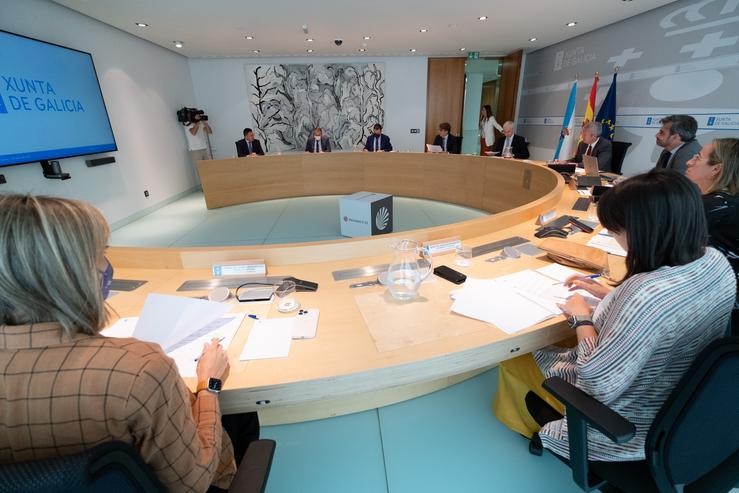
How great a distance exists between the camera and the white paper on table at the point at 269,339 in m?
1.01

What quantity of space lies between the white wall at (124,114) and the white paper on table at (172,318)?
3.04 metres

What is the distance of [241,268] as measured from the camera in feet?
4.97

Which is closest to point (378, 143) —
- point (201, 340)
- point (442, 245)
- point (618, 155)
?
point (618, 155)

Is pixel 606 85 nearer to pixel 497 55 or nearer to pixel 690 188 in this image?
pixel 497 55

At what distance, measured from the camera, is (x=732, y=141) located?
179 cm

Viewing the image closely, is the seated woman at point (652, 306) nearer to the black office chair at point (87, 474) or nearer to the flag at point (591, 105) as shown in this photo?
the black office chair at point (87, 474)

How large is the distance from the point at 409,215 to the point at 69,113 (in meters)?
4.50

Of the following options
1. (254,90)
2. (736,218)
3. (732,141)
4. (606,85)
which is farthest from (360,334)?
(254,90)

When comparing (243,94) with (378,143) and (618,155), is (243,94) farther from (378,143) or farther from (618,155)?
(618,155)

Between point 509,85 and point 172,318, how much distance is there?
8.95 m

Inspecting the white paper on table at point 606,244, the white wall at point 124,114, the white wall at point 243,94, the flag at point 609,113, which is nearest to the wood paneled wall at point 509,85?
the white wall at point 243,94

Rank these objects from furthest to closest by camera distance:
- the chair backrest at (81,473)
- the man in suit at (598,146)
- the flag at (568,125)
A: the flag at (568,125)
the man in suit at (598,146)
the chair backrest at (81,473)

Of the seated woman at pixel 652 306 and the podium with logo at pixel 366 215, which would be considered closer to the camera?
the seated woman at pixel 652 306

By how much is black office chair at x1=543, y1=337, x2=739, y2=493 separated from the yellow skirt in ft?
1.25
